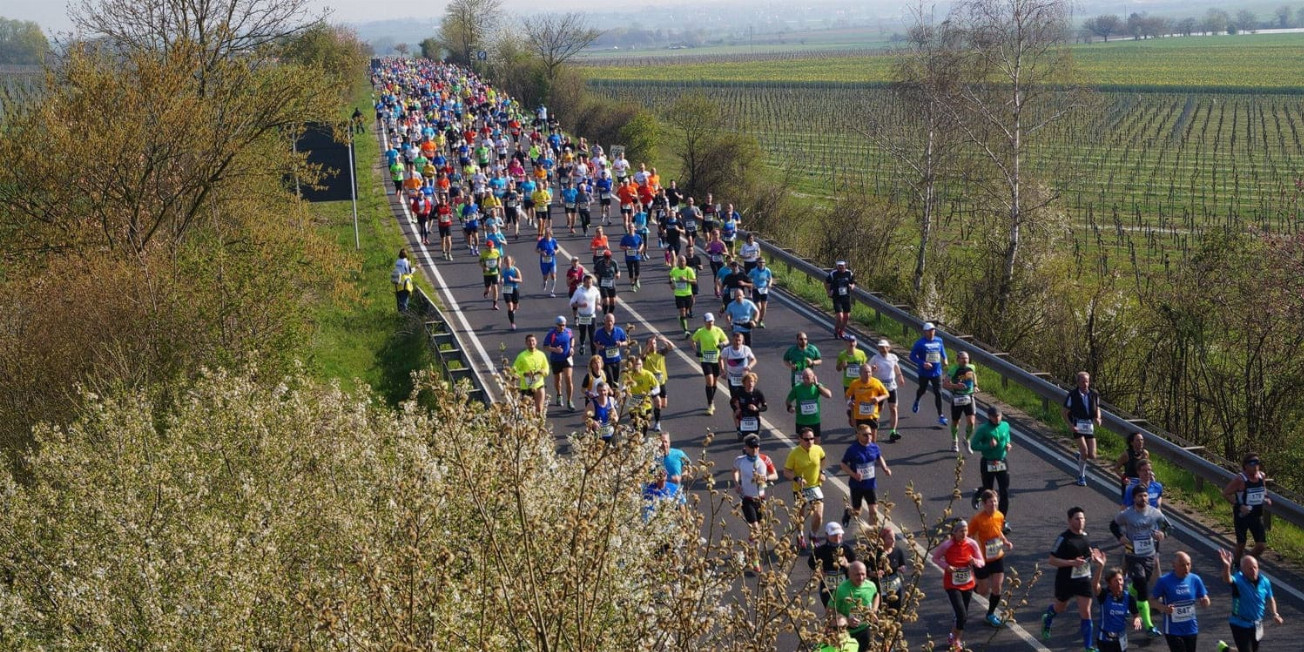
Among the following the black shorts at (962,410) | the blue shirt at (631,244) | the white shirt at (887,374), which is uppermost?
the blue shirt at (631,244)

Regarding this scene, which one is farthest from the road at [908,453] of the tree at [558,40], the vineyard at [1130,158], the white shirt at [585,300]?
the tree at [558,40]

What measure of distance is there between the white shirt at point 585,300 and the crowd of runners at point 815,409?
3 centimetres

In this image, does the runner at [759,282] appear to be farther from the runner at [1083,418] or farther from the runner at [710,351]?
the runner at [1083,418]

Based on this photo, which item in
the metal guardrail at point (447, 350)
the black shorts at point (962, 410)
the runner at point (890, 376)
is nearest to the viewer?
the black shorts at point (962, 410)

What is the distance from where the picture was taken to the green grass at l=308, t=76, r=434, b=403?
23.9 m

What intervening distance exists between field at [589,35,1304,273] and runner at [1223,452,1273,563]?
2028cm

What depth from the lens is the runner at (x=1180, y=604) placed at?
1128 cm

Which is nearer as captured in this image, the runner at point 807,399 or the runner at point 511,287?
the runner at point 807,399

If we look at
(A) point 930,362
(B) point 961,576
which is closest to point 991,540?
(B) point 961,576

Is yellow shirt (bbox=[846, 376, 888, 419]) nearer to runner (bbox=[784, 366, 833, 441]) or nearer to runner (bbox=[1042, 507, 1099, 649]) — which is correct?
runner (bbox=[784, 366, 833, 441])

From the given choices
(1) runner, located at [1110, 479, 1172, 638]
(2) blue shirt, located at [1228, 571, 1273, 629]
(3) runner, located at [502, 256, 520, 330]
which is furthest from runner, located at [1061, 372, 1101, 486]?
(3) runner, located at [502, 256, 520, 330]

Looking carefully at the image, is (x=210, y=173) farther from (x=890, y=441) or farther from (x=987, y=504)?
(x=987, y=504)

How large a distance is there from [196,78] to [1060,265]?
19.2 metres

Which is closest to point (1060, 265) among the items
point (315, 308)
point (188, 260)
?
point (315, 308)
